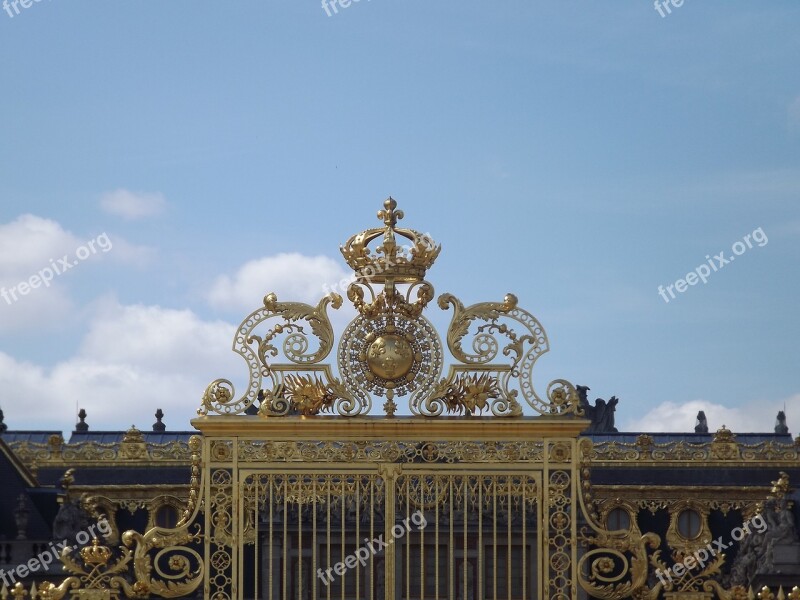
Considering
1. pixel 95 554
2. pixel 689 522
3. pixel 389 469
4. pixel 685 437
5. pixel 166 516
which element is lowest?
pixel 95 554

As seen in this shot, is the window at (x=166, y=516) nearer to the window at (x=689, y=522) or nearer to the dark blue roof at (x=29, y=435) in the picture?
the dark blue roof at (x=29, y=435)

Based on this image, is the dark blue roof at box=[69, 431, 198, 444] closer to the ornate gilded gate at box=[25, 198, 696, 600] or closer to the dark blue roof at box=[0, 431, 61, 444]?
the dark blue roof at box=[0, 431, 61, 444]

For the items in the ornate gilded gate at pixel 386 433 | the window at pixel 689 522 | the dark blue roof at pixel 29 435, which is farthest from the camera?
the dark blue roof at pixel 29 435

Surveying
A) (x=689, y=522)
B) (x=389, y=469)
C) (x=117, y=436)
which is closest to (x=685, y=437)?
(x=689, y=522)

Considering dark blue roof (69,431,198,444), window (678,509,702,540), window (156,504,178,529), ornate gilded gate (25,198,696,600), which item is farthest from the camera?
dark blue roof (69,431,198,444)

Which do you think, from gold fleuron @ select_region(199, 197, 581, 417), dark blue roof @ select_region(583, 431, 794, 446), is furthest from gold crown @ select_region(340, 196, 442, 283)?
dark blue roof @ select_region(583, 431, 794, 446)

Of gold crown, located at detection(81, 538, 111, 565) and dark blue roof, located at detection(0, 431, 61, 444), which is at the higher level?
dark blue roof, located at detection(0, 431, 61, 444)

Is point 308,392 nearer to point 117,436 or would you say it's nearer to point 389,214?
point 389,214

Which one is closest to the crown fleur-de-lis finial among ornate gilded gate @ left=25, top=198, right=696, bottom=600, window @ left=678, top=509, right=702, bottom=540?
ornate gilded gate @ left=25, top=198, right=696, bottom=600

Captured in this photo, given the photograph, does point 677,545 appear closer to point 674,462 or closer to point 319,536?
point 674,462

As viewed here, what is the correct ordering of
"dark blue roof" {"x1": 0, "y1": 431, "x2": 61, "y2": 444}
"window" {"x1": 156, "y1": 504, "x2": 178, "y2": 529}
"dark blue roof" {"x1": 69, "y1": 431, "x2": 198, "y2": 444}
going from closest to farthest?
"window" {"x1": 156, "y1": 504, "x2": 178, "y2": 529}
"dark blue roof" {"x1": 0, "y1": 431, "x2": 61, "y2": 444}
"dark blue roof" {"x1": 69, "y1": 431, "x2": 198, "y2": 444}

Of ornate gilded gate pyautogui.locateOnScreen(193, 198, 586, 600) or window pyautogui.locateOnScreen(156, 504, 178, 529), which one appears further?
window pyautogui.locateOnScreen(156, 504, 178, 529)

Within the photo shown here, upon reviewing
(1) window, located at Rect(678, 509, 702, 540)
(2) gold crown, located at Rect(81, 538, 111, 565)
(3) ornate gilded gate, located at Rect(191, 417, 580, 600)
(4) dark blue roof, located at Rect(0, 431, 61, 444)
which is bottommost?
(2) gold crown, located at Rect(81, 538, 111, 565)

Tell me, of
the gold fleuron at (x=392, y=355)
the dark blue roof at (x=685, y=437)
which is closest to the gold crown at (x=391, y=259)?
the gold fleuron at (x=392, y=355)
